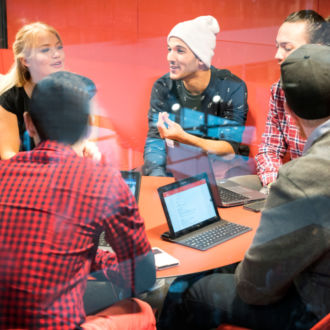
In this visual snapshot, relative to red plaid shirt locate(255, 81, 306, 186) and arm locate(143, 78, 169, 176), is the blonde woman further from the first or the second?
red plaid shirt locate(255, 81, 306, 186)

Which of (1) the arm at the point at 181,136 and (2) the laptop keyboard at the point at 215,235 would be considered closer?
(2) the laptop keyboard at the point at 215,235

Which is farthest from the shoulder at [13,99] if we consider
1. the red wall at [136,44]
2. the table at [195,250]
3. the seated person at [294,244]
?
the seated person at [294,244]

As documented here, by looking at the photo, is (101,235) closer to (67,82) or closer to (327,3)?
(67,82)

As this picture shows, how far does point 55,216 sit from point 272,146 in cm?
184

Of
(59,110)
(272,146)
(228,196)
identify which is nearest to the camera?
(59,110)

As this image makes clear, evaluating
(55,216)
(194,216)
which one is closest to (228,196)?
(194,216)

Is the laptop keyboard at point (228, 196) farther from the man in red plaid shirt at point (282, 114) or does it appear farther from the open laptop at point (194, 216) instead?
the man in red plaid shirt at point (282, 114)

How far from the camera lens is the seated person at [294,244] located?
1.28m

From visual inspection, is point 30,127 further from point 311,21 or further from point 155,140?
point 311,21

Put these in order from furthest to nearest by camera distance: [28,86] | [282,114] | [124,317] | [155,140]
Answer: [282,114]
[155,140]
[28,86]
[124,317]

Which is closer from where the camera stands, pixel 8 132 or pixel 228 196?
pixel 8 132

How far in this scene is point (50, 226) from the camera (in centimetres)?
116

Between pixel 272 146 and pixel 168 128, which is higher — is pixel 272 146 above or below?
below

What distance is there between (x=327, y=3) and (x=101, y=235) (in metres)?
2.27
